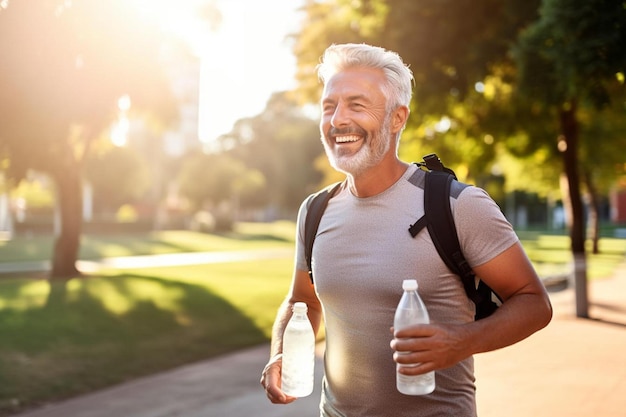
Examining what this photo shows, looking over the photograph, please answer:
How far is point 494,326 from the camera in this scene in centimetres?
197

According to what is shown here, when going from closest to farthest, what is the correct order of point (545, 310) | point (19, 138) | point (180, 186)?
1. point (545, 310)
2. point (19, 138)
3. point (180, 186)

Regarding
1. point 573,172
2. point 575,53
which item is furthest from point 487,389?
point 573,172

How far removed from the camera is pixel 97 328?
10.3 meters

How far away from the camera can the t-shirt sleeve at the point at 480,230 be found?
80.4 inches

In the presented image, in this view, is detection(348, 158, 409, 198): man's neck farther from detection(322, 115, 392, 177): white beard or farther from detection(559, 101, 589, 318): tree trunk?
detection(559, 101, 589, 318): tree trunk

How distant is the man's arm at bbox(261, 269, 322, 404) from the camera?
96.7 inches

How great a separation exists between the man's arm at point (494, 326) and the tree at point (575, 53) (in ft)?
21.4

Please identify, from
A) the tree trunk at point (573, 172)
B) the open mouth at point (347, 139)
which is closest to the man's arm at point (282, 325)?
the open mouth at point (347, 139)

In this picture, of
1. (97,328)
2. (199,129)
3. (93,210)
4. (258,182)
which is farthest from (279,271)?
(199,129)

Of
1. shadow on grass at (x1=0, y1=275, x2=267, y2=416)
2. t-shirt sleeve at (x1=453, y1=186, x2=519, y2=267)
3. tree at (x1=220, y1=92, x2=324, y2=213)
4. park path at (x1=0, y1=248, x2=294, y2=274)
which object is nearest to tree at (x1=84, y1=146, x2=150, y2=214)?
tree at (x1=220, y1=92, x2=324, y2=213)

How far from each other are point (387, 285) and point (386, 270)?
47mm

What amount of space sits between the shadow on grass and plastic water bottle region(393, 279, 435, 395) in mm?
5460

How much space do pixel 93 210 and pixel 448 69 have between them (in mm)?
60006

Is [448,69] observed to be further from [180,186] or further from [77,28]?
[180,186]
